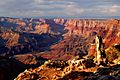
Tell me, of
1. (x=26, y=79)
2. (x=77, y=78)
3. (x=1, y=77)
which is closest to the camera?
(x=77, y=78)

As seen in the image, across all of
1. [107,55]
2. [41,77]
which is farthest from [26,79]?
[107,55]

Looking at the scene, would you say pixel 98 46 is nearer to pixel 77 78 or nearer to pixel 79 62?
pixel 79 62

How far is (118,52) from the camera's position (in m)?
84.5

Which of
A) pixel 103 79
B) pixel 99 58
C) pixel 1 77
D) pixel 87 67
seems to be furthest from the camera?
pixel 1 77

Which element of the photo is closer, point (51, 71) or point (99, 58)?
point (51, 71)

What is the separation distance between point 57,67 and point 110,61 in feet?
48.5

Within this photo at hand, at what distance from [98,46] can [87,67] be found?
16.4 meters

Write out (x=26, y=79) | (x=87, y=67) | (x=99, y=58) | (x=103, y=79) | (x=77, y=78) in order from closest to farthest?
1. (x=103, y=79)
2. (x=77, y=78)
3. (x=26, y=79)
4. (x=87, y=67)
5. (x=99, y=58)

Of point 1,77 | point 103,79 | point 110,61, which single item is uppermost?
point 103,79

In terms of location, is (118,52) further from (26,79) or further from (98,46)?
(26,79)

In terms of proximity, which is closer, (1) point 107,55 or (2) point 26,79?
(2) point 26,79

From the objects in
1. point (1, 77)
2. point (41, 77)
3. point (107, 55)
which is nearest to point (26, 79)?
point (41, 77)

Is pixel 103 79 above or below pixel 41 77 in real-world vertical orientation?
above

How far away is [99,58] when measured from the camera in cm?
7794
